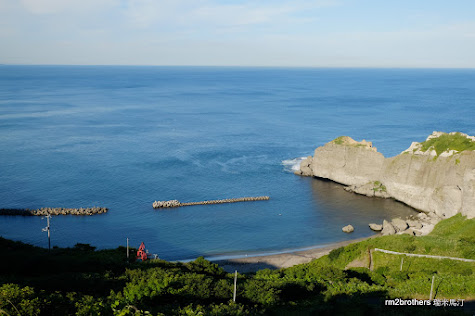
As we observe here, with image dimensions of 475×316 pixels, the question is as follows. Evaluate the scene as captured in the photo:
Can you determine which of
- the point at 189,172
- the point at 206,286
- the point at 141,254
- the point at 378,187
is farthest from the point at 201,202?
the point at 206,286

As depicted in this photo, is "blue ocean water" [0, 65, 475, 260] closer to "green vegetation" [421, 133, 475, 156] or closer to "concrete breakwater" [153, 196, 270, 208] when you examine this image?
"concrete breakwater" [153, 196, 270, 208]

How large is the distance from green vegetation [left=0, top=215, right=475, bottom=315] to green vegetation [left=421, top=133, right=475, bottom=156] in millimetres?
23110

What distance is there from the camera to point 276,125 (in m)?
125

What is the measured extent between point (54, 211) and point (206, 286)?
41492 mm

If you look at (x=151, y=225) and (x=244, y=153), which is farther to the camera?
(x=244, y=153)

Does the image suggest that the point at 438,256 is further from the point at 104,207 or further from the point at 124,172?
the point at 124,172

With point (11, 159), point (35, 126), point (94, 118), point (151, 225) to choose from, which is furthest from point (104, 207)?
point (94, 118)

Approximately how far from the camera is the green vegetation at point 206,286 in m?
20.7

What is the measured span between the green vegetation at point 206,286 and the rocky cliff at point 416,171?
17.3 m

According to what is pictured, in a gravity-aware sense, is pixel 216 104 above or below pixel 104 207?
above

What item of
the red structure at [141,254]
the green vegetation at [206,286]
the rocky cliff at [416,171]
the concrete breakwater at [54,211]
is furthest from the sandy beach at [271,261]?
the concrete breakwater at [54,211]

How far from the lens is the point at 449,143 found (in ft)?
206

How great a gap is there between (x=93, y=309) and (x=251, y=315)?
25.1 feet

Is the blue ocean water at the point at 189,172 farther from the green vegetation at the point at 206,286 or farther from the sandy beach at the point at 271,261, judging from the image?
the green vegetation at the point at 206,286
